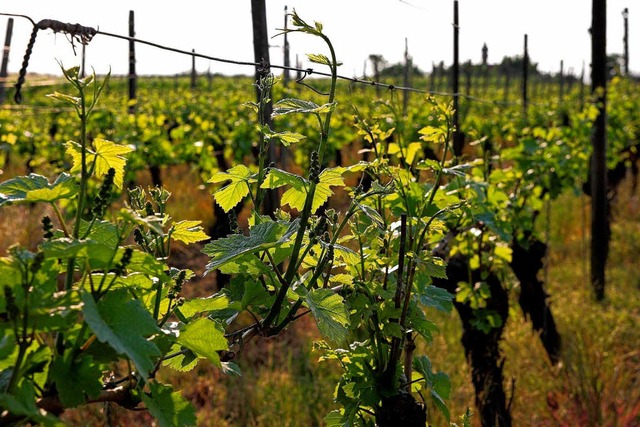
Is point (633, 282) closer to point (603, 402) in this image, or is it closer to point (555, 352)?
point (555, 352)

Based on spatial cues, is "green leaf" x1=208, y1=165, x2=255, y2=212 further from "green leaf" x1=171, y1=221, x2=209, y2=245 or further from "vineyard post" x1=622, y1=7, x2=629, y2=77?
"vineyard post" x1=622, y1=7, x2=629, y2=77

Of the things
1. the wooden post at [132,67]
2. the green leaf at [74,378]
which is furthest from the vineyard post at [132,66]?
the green leaf at [74,378]

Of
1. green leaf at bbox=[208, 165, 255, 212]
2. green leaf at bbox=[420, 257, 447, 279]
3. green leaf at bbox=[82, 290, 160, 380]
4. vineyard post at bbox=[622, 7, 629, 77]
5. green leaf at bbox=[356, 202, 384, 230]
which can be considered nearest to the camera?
green leaf at bbox=[82, 290, 160, 380]

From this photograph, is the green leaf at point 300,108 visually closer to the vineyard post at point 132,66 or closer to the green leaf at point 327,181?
the green leaf at point 327,181

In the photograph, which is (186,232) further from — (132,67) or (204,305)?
(132,67)

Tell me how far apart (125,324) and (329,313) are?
0.45m

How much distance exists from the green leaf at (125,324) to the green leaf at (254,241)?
0.26 meters

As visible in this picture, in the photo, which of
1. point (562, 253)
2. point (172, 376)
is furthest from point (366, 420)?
point (562, 253)

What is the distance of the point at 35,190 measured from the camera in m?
1.01

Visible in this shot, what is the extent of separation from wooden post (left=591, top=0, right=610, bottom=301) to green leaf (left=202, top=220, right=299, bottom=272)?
5645 millimetres

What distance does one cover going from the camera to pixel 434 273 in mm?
1679

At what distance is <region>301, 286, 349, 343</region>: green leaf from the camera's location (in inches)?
48.8

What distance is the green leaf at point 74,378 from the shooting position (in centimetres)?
91

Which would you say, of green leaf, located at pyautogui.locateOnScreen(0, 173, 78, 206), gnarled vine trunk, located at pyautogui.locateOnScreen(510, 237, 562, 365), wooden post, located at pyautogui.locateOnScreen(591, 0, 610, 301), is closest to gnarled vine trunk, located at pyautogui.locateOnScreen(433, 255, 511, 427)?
gnarled vine trunk, located at pyautogui.locateOnScreen(510, 237, 562, 365)
